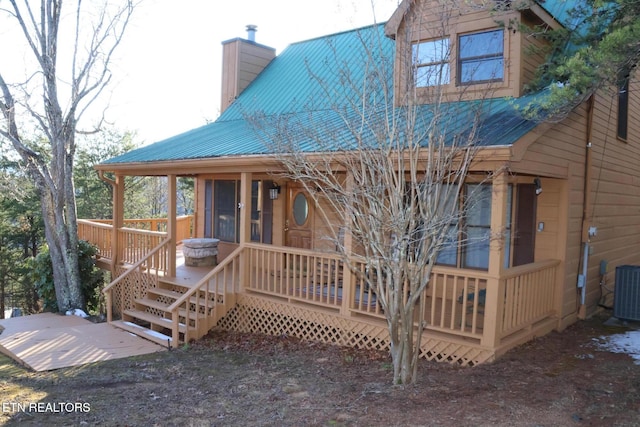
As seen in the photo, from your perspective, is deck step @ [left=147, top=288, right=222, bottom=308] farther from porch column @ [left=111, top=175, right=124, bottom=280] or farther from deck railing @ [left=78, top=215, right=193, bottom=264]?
porch column @ [left=111, top=175, right=124, bottom=280]

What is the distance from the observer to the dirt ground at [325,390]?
4.93m

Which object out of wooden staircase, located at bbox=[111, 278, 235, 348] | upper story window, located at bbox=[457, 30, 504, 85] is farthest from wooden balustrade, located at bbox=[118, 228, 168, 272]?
upper story window, located at bbox=[457, 30, 504, 85]

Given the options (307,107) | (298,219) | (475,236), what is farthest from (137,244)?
(475,236)

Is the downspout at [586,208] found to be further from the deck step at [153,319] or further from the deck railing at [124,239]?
the deck railing at [124,239]

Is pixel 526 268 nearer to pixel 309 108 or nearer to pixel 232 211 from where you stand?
pixel 309 108

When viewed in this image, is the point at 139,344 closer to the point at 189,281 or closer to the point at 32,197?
the point at 189,281

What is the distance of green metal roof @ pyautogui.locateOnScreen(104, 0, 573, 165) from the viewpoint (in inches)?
254

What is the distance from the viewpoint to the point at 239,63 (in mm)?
14180

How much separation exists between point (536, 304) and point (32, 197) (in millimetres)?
20334

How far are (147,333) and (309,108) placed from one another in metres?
5.16

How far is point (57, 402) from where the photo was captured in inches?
223

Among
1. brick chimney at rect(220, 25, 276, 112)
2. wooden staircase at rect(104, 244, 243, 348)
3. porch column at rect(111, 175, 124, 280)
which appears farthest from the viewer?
brick chimney at rect(220, 25, 276, 112)

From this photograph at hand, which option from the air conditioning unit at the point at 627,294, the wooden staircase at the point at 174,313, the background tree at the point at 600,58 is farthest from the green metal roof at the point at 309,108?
the air conditioning unit at the point at 627,294

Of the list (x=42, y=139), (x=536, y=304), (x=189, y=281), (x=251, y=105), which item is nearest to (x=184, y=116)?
(x=42, y=139)
